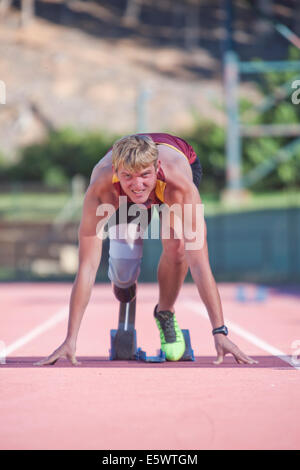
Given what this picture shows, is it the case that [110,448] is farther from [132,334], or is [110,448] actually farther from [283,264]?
[283,264]

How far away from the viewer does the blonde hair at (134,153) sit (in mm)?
4434

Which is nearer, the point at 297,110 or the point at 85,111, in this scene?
the point at 297,110

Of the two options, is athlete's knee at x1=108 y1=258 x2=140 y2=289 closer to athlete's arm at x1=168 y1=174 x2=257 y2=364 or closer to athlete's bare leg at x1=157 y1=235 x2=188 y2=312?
athlete's bare leg at x1=157 y1=235 x2=188 y2=312

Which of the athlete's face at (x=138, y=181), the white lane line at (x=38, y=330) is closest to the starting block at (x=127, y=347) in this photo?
the white lane line at (x=38, y=330)

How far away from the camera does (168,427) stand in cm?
342

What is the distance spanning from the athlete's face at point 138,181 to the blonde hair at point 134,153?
1.3 inches

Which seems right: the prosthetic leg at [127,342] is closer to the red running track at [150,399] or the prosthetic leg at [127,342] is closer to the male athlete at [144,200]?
the red running track at [150,399]

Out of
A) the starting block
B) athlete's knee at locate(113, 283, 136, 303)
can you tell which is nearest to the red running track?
the starting block

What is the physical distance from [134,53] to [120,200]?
4155cm

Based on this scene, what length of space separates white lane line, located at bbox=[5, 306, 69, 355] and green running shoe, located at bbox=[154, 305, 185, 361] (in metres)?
1.40

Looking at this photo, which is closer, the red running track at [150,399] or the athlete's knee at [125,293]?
the red running track at [150,399]

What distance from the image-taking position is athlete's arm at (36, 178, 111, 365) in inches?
185

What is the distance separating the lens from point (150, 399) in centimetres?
399
